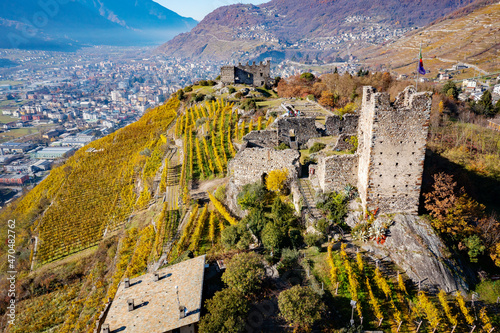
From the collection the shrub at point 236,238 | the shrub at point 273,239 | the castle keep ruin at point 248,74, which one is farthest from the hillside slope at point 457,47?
the shrub at point 273,239

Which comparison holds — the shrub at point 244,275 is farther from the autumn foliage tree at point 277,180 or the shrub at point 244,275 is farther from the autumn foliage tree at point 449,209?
the autumn foliage tree at point 449,209

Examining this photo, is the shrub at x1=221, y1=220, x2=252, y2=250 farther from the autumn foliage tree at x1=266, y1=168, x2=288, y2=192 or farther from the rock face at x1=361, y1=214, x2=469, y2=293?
the rock face at x1=361, y1=214, x2=469, y2=293

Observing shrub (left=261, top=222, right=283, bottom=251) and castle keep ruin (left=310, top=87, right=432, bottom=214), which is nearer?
castle keep ruin (left=310, top=87, right=432, bottom=214)

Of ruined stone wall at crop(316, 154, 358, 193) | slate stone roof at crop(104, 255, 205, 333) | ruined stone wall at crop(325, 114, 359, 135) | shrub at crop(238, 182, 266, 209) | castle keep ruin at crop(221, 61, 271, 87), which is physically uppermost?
castle keep ruin at crop(221, 61, 271, 87)

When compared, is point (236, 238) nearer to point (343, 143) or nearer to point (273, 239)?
point (273, 239)

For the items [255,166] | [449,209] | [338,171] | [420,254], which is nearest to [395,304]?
[420,254]

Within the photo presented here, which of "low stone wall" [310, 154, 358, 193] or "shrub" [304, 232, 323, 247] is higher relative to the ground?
"low stone wall" [310, 154, 358, 193]

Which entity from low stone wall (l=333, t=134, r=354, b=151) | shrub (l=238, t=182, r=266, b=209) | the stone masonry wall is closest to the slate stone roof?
shrub (l=238, t=182, r=266, b=209)
